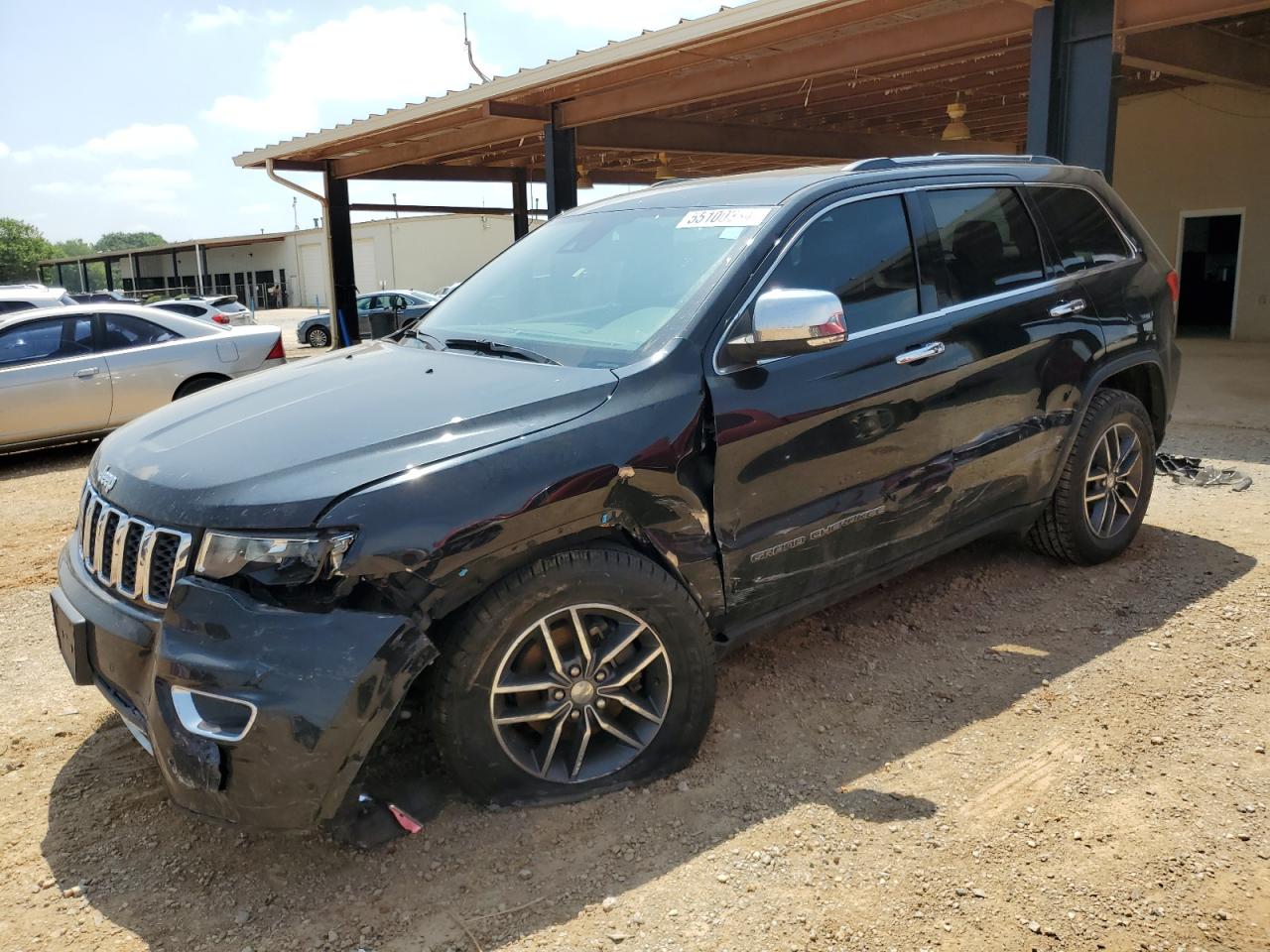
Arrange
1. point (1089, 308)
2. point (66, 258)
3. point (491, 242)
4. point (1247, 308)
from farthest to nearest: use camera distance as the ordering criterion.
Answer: point (66, 258) → point (491, 242) → point (1247, 308) → point (1089, 308)

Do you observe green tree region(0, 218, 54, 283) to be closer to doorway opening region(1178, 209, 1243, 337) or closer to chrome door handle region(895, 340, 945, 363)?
doorway opening region(1178, 209, 1243, 337)

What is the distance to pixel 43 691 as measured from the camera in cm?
392

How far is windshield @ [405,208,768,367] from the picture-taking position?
3.23 m

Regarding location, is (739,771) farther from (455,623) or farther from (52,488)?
(52,488)

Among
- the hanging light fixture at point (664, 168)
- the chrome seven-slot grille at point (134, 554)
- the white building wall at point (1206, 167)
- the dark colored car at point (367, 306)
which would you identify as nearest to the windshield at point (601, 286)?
the chrome seven-slot grille at point (134, 554)

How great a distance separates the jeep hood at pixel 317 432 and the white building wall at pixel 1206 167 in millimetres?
15640

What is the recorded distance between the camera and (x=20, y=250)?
79.9 m

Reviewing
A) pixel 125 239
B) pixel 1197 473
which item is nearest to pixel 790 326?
pixel 1197 473

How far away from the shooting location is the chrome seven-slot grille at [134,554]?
260 centimetres

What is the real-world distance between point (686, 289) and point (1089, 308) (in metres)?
2.15

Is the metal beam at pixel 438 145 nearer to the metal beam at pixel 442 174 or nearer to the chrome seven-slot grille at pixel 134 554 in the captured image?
the metal beam at pixel 442 174

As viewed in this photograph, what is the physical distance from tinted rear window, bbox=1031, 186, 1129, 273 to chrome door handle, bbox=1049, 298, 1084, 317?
0.16m

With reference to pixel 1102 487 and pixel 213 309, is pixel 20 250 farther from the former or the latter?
pixel 1102 487

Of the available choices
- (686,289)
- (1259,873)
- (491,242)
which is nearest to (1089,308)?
(686,289)
